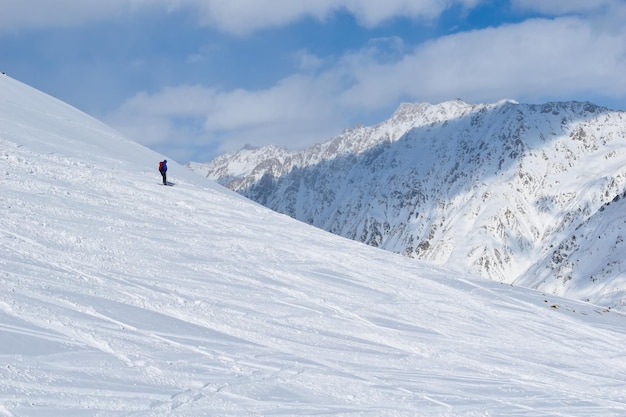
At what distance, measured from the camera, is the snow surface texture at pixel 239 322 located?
10.6m

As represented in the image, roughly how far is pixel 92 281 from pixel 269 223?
579 inches

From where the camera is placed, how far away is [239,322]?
15070 mm

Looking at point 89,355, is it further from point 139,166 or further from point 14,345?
point 139,166

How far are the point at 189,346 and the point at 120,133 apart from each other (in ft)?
121

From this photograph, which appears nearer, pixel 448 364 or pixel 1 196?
pixel 448 364

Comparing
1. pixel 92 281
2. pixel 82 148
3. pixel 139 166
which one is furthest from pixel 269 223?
pixel 92 281

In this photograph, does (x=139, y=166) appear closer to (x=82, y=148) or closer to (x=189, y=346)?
(x=82, y=148)

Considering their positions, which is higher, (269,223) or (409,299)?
(269,223)

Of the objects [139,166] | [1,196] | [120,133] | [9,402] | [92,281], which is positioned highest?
[120,133]

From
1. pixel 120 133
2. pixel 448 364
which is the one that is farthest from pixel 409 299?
pixel 120 133

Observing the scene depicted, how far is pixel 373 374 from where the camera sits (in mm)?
13047

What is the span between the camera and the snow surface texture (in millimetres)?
10562

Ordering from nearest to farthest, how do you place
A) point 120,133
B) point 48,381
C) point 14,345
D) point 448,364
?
point 48,381, point 14,345, point 448,364, point 120,133

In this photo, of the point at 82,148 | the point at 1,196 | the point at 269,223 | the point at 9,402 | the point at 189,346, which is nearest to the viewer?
the point at 9,402
